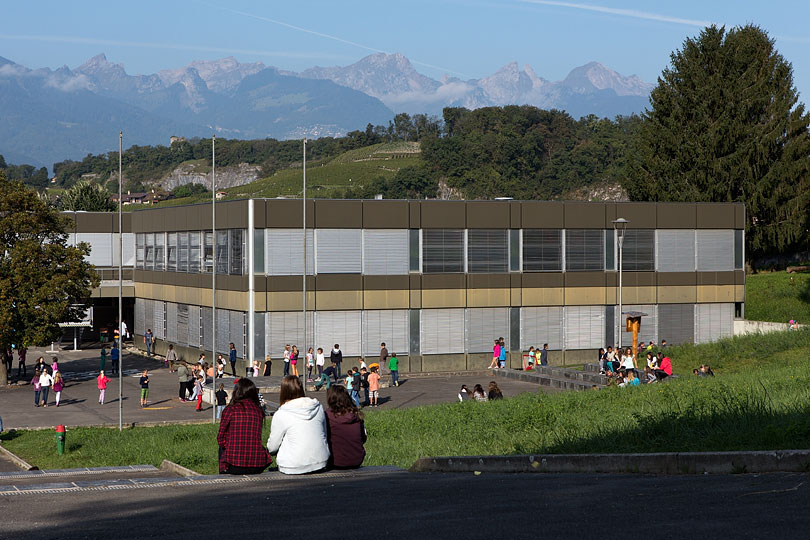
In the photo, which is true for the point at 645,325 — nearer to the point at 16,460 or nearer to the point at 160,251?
the point at 160,251

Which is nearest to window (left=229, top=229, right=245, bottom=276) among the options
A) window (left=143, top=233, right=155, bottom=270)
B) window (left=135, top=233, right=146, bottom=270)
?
window (left=143, top=233, right=155, bottom=270)

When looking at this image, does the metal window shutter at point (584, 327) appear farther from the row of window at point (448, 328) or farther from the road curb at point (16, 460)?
the road curb at point (16, 460)

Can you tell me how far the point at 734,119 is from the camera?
77.6 metres

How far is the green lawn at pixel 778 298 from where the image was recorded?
207ft

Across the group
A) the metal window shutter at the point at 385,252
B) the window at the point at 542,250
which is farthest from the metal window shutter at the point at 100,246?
the window at the point at 542,250

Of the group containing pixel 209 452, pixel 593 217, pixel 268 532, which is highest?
pixel 593 217

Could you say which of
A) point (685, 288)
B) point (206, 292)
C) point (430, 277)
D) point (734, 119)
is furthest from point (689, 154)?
point (206, 292)

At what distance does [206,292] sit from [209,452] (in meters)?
28.3

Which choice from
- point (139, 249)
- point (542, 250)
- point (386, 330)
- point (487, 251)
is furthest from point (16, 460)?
point (139, 249)

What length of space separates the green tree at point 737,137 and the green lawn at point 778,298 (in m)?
5.81

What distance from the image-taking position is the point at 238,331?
153ft

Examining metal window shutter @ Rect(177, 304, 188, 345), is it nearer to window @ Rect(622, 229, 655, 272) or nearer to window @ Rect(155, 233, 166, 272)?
window @ Rect(155, 233, 166, 272)

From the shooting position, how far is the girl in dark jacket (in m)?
12.6

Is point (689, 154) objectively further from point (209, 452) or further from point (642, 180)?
point (209, 452)
